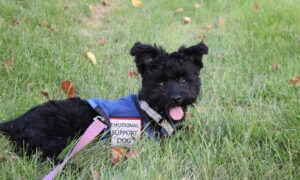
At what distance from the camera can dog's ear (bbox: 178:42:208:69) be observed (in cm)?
370

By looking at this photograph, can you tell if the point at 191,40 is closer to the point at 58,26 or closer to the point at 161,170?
the point at 58,26

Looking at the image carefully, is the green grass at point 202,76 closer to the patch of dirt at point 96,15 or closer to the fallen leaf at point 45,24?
the patch of dirt at point 96,15

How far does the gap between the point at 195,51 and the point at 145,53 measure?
1.94ft

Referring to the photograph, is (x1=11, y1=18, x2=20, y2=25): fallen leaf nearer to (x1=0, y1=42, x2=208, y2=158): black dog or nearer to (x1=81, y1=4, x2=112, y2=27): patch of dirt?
(x1=81, y1=4, x2=112, y2=27): patch of dirt

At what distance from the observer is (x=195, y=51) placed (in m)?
3.77

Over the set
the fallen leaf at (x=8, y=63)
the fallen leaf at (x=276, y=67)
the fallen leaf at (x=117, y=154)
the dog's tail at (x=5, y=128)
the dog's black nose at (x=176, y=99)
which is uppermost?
the dog's black nose at (x=176, y=99)

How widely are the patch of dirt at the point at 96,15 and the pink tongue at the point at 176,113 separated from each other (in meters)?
4.56

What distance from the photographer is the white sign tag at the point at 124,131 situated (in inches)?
136

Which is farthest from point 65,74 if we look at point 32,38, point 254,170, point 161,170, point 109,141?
point 254,170

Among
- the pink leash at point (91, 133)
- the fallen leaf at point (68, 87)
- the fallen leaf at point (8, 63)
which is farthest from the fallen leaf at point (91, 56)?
the pink leash at point (91, 133)

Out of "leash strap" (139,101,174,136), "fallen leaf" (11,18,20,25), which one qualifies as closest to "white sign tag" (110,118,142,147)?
"leash strap" (139,101,174,136)

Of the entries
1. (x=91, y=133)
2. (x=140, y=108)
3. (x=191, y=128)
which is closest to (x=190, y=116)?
(x=191, y=128)

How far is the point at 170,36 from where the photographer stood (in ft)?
22.7

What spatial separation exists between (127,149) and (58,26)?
4188 millimetres
